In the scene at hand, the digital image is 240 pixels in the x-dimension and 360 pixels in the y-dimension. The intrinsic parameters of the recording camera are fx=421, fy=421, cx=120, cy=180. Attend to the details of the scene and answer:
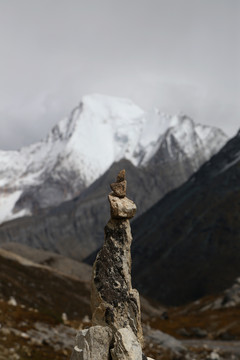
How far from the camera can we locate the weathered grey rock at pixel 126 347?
12875 millimetres

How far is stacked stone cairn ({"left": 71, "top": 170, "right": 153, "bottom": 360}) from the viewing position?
1350 cm

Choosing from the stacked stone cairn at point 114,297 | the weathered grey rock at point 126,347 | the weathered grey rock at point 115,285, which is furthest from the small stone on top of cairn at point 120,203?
the weathered grey rock at point 126,347

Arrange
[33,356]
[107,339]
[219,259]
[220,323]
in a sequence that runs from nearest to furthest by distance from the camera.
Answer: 1. [107,339]
2. [33,356]
3. [220,323]
4. [219,259]

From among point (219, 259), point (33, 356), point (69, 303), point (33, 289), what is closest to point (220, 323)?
point (69, 303)

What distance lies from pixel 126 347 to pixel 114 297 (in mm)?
1866

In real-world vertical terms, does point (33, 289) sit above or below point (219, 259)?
below

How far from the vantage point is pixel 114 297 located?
567 inches

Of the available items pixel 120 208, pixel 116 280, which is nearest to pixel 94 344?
pixel 116 280

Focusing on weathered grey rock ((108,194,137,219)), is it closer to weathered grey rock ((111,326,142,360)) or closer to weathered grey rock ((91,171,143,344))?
weathered grey rock ((91,171,143,344))

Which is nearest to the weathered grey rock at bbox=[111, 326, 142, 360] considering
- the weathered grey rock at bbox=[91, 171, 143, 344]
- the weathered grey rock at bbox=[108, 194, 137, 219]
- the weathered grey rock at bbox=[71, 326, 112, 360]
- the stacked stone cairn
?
the stacked stone cairn

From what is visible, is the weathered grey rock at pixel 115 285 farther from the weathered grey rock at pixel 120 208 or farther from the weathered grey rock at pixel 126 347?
the weathered grey rock at pixel 126 347

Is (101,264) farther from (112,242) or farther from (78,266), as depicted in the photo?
(78,266)

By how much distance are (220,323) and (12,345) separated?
70345mm

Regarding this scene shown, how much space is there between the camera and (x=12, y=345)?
25.9 metres
